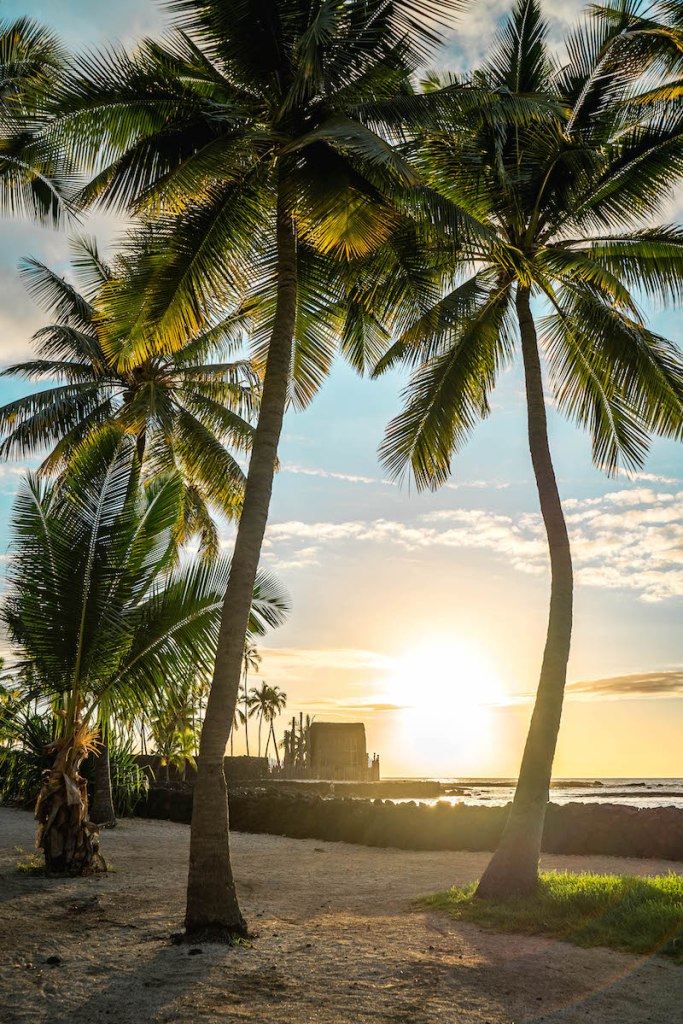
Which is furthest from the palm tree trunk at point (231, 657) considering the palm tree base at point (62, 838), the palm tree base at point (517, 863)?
the palm tree base at point (62, 838)

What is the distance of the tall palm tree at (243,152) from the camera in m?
8.52

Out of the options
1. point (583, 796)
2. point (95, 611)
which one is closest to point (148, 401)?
point (95, 611)

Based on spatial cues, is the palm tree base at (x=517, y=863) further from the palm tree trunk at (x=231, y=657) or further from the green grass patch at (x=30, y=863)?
the green grass patch at (x=30, y=863)

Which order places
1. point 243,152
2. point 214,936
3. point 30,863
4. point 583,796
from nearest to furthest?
point 214,936 → point 243,152 → point 30,863 → point 583,796

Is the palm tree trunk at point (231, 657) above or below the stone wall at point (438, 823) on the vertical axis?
above

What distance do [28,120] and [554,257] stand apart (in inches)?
246

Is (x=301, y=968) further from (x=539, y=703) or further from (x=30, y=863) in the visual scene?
(x=30, y=863)

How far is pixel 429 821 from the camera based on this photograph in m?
15.6

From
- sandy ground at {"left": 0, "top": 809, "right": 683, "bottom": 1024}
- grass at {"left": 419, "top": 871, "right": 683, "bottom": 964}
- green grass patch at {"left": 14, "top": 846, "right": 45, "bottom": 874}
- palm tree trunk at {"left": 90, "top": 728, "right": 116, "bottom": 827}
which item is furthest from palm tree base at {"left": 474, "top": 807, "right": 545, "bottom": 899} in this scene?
palm tree trunk at {"left": 90, "top": 728, "right": 116, "bottom": 827}

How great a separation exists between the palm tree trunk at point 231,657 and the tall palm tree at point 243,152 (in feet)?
0.05

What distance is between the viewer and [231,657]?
321 inches

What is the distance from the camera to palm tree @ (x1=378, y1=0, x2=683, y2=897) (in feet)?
32.3

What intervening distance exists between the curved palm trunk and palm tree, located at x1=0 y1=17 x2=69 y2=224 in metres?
6.17

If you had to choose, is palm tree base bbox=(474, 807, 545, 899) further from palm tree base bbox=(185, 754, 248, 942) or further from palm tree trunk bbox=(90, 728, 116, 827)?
palm tree trunk bbox=(90, 728, 116, 827)
